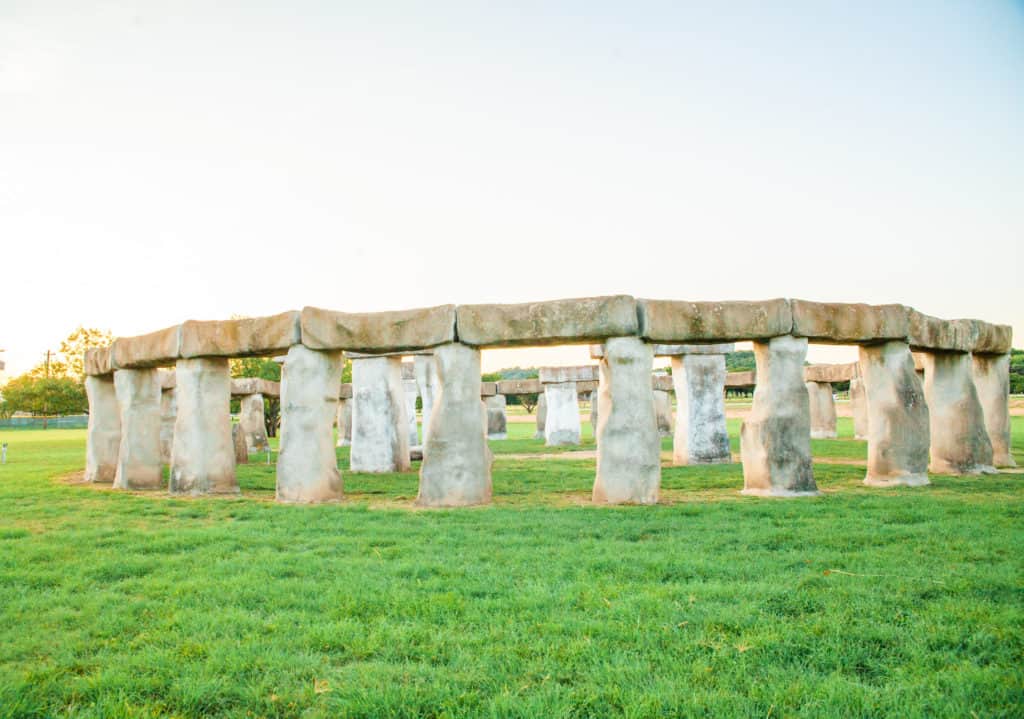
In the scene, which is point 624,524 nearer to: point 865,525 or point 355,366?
point 865,525

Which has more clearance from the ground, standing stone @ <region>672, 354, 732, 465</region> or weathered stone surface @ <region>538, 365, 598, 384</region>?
weathered stone surface @ <region>538, 365, 598, 384</region>

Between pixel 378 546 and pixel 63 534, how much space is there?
320 cm

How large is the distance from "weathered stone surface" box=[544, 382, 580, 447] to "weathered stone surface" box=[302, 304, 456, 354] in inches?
547

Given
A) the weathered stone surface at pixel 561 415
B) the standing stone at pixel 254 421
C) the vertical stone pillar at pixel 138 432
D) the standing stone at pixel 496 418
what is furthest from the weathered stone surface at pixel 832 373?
the vertical stone pillar at pixel 138 432

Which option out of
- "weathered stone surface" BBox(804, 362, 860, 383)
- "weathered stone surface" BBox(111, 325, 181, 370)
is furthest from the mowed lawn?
"weathered stone surface" BBox(804, 362, 860, 383)

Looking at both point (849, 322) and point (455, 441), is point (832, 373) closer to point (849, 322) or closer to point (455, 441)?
point (849, 322)

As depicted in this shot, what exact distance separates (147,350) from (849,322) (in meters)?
10.1

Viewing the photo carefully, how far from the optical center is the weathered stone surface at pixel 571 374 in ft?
75.0

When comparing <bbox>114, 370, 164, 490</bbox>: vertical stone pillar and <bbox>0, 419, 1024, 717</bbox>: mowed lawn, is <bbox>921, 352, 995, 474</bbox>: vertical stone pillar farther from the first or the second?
<bbox>114, 370, 164, 490</bbox>: vertical stone pillar

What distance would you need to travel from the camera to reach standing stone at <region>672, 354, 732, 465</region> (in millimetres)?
15422

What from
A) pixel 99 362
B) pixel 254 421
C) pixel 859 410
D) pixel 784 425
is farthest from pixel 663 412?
pixel 99 362

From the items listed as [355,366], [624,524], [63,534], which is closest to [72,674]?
[63,534]

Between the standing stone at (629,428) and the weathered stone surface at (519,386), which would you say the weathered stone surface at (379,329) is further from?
the weathered stone surface at (519,386)

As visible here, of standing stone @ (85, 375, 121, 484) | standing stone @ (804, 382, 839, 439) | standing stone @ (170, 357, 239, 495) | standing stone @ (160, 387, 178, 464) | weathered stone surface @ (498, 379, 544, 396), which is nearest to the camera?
standing stone @ (170, 357, 239, 495)
